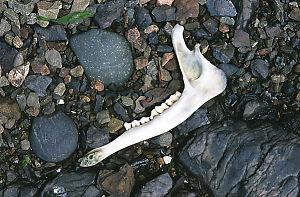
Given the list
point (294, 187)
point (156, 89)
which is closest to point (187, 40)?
point (156, 89)

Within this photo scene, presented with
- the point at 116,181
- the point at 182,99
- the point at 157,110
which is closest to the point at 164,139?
the point at 157,110

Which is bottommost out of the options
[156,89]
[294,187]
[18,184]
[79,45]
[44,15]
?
[18,184]

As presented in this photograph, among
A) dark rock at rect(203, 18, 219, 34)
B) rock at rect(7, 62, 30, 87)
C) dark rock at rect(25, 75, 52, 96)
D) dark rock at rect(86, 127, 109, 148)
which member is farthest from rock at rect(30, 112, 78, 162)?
dark rock at rect(203, 18, 219, 34)

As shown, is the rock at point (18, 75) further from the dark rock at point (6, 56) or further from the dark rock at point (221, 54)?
the dark rock at point (221, 54)

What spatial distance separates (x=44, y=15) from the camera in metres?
3.23

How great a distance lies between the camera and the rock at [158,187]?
3100 mm

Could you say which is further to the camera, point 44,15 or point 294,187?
point 44,15

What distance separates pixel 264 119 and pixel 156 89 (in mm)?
1016

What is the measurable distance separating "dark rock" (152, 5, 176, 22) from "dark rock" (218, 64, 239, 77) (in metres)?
0.64

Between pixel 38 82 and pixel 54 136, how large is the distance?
51 centimetres

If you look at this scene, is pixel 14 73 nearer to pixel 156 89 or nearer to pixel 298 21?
pixel 156 89

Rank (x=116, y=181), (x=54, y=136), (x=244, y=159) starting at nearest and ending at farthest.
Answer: (x=244, y=159)
(x=116, y=181)
(x=54, y=136)

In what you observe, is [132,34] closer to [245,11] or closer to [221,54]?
[221,54]

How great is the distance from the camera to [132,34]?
325 cm
